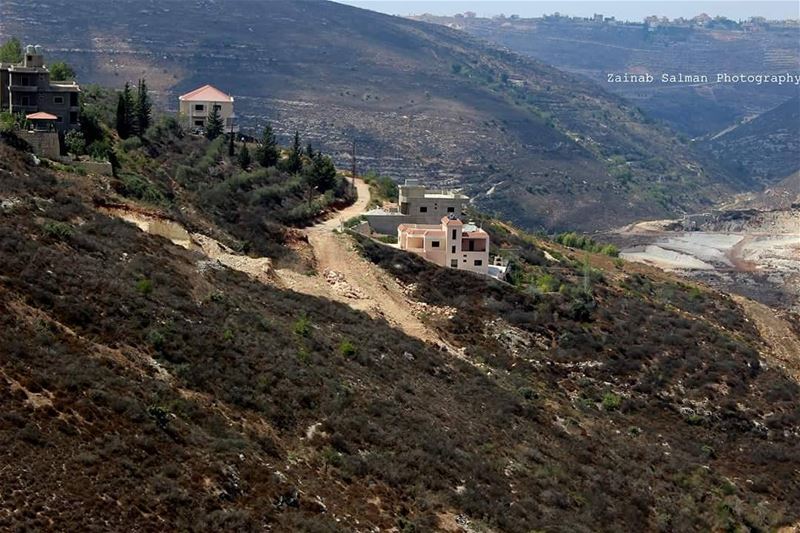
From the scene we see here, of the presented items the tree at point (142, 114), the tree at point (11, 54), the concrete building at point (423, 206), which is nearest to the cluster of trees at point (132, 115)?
the tree at point (142, 114)

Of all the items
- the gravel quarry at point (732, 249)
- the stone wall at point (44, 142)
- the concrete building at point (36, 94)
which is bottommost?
the gravel quarry at point (732, 249)

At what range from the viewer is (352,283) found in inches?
1921

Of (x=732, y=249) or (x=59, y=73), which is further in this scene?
(x=732, y=249)

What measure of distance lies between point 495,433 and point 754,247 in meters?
110

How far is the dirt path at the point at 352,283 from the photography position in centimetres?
4550

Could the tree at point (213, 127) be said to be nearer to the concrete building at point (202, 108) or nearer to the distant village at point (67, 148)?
the concrete building at point (202, 108)

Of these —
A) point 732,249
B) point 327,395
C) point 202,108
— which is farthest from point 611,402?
point 732,249

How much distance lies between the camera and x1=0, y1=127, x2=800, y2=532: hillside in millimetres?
22859

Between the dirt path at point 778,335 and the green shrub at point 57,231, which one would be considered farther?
the dirt path at point 778,335

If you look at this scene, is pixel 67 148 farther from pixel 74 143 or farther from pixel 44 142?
pixel 44 142

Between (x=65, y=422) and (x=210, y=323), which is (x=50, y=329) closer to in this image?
(x=65, y=422)

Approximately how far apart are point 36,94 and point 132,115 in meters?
8.15

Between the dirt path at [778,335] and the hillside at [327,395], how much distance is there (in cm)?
229

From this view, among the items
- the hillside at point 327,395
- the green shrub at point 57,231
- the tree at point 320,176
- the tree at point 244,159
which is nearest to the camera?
the hillside at point 327,395
